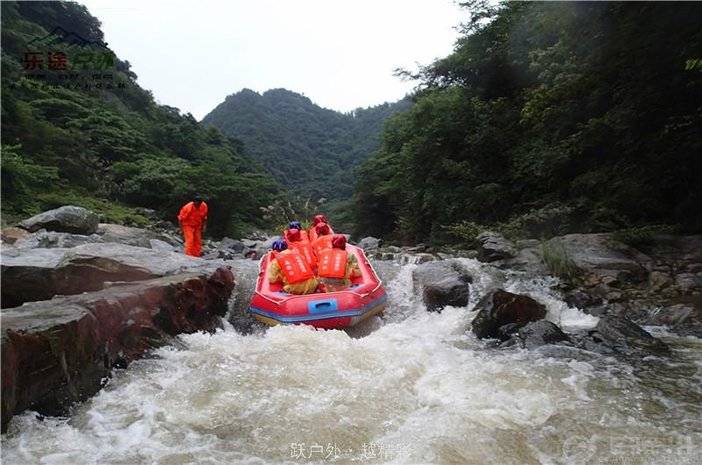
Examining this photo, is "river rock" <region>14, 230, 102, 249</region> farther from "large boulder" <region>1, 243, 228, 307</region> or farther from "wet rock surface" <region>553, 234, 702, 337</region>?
"wet rock surface" <region>553, 234, 702, 337</region>

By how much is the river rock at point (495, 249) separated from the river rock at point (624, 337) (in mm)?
3619

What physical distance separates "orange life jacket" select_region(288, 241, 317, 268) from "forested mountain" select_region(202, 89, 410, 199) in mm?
41266

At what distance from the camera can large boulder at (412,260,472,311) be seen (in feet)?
24.4

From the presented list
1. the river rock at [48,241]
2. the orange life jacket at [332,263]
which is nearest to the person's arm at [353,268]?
the orange life jacket at [332,263]

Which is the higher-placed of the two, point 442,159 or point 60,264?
point 442,159

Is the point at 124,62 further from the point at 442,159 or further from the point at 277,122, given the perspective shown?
the point at 442,159

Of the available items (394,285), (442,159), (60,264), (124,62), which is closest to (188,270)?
(60,264)

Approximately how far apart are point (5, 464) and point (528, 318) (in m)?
5.36

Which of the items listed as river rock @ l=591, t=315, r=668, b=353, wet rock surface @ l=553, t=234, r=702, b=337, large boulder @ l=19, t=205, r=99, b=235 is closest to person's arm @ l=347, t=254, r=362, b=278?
wet rock surface @ l=553, t=234, r=702, b=337

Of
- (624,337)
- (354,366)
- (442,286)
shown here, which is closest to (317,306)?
(354,366)

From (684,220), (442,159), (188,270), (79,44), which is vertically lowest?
(188,270)

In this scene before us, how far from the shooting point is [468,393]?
412 cm

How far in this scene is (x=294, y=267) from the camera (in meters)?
6.91

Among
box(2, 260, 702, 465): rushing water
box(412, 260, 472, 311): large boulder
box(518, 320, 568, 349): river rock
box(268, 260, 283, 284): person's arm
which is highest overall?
box(268, 260, 283, 284): person's arm
